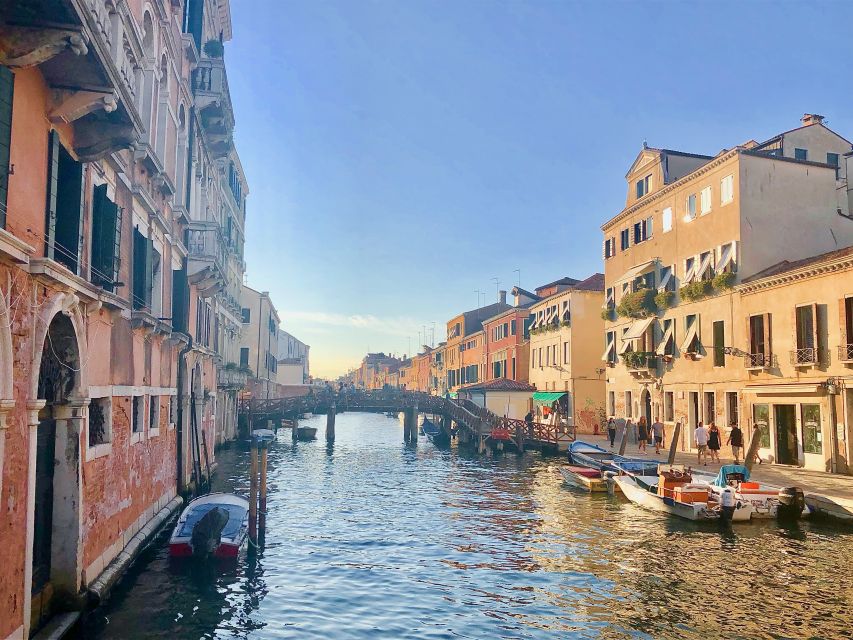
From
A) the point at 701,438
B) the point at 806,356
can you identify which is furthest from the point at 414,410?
the point at 806,356

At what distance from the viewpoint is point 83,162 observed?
9641 millimetres

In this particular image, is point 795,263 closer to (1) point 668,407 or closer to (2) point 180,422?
(1) point 668,407

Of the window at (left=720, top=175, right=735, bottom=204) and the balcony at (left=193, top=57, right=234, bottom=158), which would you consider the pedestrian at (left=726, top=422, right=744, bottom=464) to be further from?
the balcony at (left=193, top=57, right=234, bottom=158)

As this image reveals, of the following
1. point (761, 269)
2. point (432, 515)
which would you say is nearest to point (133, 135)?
point (432, 515)

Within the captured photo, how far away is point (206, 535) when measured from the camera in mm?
12773

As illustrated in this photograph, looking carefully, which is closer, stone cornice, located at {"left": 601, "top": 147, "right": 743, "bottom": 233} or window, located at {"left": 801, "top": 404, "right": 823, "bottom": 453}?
window, located at {"left": 801, "top": 404, "right": 823, "bottom": 453}

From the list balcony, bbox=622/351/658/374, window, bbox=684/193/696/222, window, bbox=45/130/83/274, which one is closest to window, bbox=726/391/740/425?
balcony, bbox=622/351/658/374

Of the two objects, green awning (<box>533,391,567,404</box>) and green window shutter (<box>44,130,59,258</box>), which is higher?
green window shutter (<box>44,130,59,258</box>)

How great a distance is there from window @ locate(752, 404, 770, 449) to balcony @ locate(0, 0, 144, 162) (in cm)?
1979

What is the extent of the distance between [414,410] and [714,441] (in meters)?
22.9

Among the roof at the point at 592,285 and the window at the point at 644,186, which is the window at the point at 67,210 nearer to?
the window at the point at 644,186

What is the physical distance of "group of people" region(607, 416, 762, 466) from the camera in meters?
22.2

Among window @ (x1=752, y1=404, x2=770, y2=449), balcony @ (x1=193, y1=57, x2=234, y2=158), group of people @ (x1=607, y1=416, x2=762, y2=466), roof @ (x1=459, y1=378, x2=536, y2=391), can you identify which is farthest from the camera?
roof @ (x1=459, y1=378, x2=536, y2=391)

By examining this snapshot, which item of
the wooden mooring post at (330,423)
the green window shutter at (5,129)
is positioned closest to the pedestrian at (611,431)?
the wooden mooring post at (330,423)
